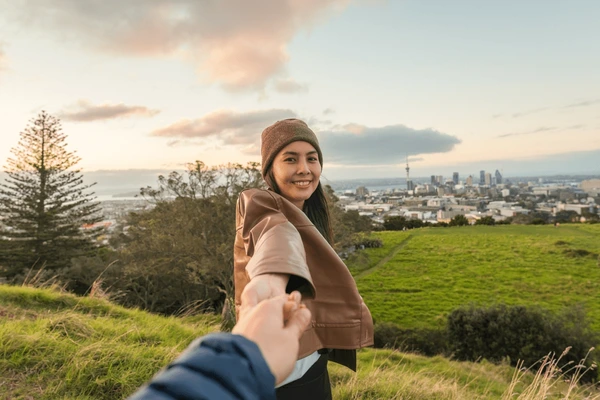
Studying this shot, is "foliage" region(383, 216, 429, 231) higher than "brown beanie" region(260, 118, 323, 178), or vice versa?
"brown beanie" region(260, 118, 323, 178)

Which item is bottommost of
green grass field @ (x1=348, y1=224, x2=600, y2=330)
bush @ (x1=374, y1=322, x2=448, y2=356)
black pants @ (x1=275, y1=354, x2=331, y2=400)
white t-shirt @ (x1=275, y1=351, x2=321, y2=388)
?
green grass field @ (x1=348, y1=224, x2=600, y2=330)

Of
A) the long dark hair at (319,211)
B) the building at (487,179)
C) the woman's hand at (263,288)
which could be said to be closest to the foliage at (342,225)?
the long dark hair at (319,211)

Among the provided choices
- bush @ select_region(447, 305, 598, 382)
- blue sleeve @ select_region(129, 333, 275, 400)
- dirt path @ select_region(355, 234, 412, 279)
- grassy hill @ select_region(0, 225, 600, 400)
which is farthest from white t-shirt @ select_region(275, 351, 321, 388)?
dirt path @ select_region(355, 234, 412, 279)

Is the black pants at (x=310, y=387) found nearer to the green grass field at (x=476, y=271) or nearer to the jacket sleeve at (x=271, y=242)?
the jacket sleeve at (x=271, y=242)

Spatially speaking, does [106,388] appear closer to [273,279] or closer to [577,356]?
[273,279]

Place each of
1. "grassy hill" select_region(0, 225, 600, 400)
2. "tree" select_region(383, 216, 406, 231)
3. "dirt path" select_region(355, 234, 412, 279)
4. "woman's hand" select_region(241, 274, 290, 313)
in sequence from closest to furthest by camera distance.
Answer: "woman's hand" select_region(241, 274, 290, 313) → "grassy hill" select_region(0, 225, 600, 400) → "dirt path" select_region(355, 234, 412, 279) → "tree" select_region(383, 216, 406, 231)

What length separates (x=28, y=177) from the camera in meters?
25.8

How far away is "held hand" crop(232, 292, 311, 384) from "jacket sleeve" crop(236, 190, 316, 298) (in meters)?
0.17

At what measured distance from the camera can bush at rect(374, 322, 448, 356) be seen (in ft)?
55.7

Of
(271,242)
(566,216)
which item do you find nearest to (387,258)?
(271,242)

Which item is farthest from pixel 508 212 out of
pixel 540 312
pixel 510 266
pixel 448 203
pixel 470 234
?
pixel 540 312

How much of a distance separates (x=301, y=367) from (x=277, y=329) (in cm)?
97

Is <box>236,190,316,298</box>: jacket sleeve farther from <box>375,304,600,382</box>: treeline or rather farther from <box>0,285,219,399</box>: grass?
<box>375,304,600,382</box>: treeline

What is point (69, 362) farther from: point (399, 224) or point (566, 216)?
point (566, 216)
